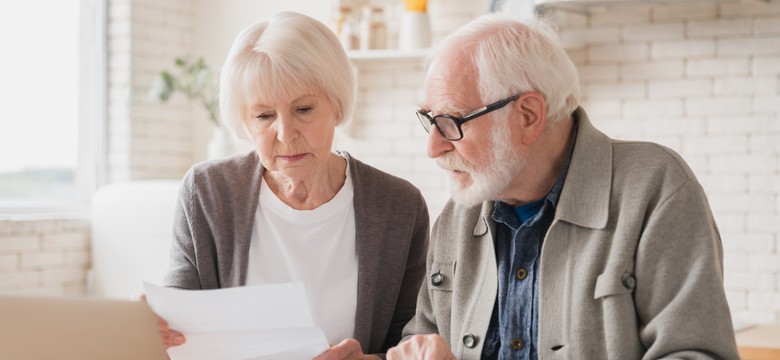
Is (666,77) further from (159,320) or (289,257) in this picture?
(159,320)

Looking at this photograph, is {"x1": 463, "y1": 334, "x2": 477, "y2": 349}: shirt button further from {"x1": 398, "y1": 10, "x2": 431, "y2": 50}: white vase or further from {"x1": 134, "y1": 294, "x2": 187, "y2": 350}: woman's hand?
{"x1": 398, "y1": 10, "x2": 431, "y2": 50}: white vase

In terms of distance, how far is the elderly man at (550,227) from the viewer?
1.58m

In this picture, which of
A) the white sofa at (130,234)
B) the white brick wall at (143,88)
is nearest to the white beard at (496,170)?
the white sofa at (130,234)

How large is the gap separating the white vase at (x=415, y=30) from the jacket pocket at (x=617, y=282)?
106 inches

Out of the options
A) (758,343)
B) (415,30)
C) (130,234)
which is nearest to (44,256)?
(130,234)

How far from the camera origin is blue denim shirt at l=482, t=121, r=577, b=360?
1785 mm

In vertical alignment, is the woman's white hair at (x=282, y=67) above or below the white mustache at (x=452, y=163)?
above

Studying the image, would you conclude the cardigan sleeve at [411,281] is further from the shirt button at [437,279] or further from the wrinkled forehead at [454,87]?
the wrinkled forehead at [454,87]

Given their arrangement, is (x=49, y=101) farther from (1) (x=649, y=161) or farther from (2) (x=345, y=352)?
(1) (x=649, y=161)

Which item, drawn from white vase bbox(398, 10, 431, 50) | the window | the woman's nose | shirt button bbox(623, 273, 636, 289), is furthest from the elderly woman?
the window

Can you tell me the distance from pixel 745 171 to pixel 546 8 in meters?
1.00

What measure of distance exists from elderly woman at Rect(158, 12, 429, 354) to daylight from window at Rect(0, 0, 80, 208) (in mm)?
2639

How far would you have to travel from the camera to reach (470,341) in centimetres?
184

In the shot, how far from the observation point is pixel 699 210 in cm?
160
